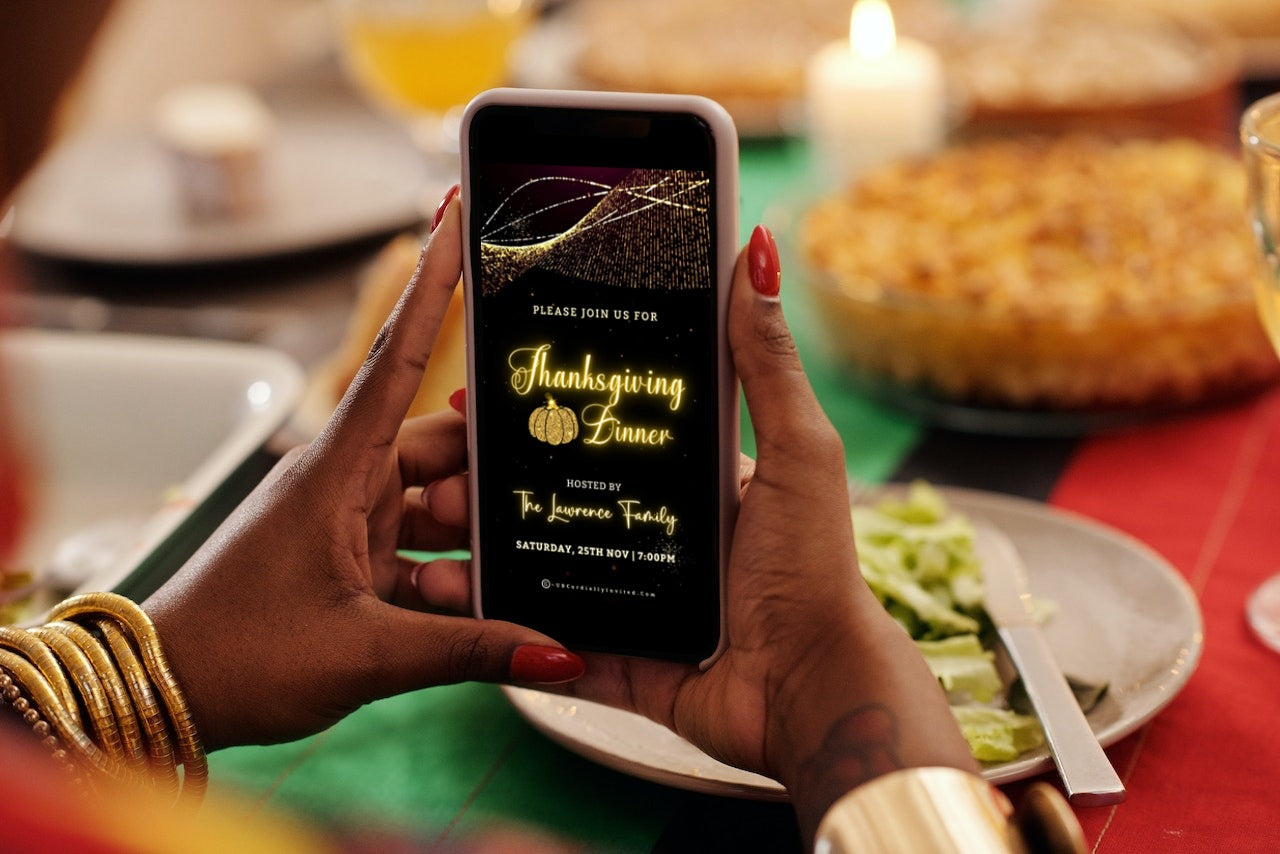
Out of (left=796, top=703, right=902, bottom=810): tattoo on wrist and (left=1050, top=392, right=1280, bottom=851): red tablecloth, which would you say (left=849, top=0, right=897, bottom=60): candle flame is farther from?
(left=796, top=703, right=902, bottom=810): tattoo on wrist

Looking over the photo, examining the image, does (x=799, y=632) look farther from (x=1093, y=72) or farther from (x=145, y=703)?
(x=1093, y=72)

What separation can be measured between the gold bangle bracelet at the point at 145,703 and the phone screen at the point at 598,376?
0.16m

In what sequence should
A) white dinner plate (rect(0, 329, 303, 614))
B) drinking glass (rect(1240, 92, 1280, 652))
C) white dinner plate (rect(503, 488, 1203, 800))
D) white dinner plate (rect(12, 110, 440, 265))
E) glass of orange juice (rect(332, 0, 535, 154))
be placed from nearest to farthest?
white dinner plate (rect(503, 488, 1203, 800))
drinking glass (rect(1240, 92, 1280, 652))
white dinner plate (rect(0, 329, 303, 614))
white dinner plate (rect(12, 110, 440, 265))
glass of orange juice (rect(332, 0, 535, 154))

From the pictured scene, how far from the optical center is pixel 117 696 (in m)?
0.59

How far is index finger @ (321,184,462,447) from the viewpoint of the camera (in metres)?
0.60

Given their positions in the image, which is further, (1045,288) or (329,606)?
(1045,288)

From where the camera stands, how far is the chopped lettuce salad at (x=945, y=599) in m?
0.65

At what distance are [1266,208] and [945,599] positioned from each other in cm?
31

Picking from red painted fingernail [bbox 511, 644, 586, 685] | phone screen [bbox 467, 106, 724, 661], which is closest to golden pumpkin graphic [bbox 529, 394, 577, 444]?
phone screen [bbox 467, 106, 724, 661]

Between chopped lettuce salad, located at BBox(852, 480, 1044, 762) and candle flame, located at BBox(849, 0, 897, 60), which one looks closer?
chopped lettuce salad, located at BBox(852, 480, 1044, 762)

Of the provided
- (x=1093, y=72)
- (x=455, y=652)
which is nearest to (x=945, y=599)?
(x=455, y=652)

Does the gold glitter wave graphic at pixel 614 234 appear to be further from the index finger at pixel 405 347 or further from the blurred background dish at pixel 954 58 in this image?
the blurred background dish at pixel 954 58

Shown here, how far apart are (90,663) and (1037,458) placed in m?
0.77

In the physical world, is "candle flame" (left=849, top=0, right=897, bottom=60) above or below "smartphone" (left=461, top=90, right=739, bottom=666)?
above
